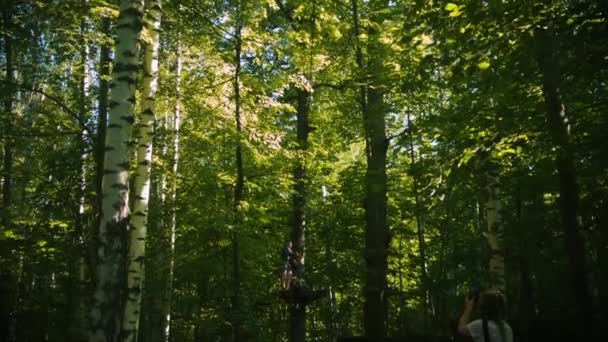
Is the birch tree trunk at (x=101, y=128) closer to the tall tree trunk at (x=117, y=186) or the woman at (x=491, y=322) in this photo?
the tall tree trunk at (x=117, y=186)

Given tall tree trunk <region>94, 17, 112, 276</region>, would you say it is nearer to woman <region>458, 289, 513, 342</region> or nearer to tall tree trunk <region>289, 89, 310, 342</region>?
tall tree trunk <region>289, 89, 310, 342</region>

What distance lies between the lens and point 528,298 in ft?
44.7

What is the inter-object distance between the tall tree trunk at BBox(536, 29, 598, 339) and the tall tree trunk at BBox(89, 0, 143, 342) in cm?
458

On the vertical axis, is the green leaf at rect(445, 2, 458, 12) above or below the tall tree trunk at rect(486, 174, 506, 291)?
above

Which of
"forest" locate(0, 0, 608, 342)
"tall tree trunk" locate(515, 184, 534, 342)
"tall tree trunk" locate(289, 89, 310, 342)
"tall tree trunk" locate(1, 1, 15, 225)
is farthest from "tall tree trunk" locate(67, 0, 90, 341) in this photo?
"tall tree trunk" locate(515, 184, 534, 342)

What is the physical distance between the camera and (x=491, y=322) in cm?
393

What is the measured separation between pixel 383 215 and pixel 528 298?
5.48 m

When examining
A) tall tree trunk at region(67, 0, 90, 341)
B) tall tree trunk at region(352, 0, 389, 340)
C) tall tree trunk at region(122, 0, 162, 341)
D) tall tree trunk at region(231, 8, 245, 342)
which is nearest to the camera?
tall tree trunk at region(122, 0, 162, 341)

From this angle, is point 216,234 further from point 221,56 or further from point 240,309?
point 221,56

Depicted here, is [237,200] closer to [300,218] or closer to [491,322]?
[300,218]

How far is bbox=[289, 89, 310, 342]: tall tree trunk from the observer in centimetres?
1126

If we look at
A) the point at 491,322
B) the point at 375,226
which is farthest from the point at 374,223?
the point at 491,322

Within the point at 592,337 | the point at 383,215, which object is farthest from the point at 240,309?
the point at 592,337

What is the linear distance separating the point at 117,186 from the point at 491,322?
401cm
